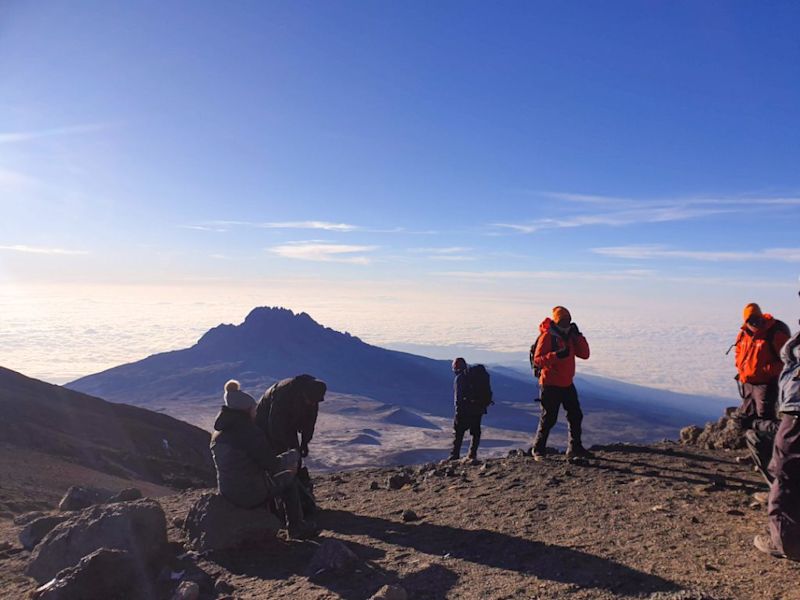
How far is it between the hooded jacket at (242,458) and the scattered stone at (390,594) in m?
2.31

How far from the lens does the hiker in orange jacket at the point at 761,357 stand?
29.7ft

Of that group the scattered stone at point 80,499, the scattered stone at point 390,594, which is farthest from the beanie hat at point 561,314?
the scattered stone at point 80,499

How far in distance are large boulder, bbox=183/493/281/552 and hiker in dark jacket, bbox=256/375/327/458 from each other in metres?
1.22

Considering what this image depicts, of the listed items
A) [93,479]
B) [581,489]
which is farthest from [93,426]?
[581,489]

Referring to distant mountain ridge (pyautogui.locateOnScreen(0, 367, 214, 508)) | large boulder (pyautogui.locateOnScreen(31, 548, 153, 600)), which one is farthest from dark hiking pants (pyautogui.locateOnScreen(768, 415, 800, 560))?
distant mountain ridge (pyautogui.locateOnScreen(0, 367, 214, 508))

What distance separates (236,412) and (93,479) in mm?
14271

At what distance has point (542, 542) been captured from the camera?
A: 664 cm

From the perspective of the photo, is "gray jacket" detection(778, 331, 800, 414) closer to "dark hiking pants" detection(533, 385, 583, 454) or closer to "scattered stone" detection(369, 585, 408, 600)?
→ "scattered stone" detection(369, 585, 408, 600)

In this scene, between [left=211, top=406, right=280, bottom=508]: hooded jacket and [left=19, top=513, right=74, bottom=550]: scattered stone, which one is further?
[left=19, top=513, right=74, bottom=550]: scattered stone

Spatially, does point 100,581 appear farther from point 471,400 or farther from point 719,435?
point 719,435

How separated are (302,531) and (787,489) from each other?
5.32 m

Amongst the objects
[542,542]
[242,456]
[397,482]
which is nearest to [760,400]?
[542,542]

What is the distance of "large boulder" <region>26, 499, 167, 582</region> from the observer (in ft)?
23.2

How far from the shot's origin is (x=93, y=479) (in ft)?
60.6
